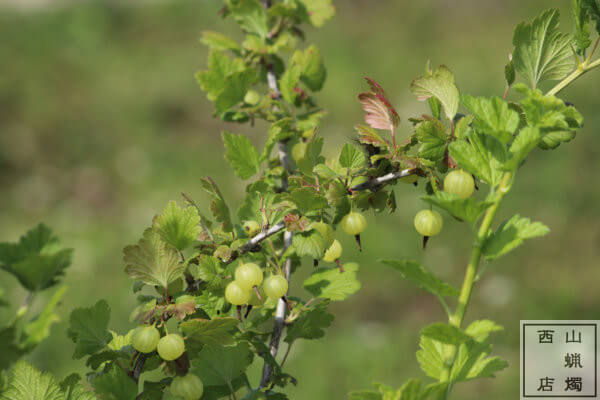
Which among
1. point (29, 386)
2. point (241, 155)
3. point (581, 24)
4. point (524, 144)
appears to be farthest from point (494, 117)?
point (29, 386)

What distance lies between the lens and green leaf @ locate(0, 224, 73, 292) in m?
0.52

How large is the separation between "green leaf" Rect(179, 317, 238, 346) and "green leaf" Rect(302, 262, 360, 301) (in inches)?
8.2

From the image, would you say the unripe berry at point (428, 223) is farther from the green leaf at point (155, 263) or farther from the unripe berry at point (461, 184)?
the green leaf at point (155, 263)

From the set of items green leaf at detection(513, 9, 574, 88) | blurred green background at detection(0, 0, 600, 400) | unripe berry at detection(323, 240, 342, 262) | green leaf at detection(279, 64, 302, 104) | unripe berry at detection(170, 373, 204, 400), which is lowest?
unripe berry at detection(170, 373, 204, 400)

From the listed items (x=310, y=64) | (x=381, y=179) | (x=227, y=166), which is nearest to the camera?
(x=381, y=179)

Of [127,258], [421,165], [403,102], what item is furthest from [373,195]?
[403,102]

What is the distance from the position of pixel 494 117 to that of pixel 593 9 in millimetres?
233

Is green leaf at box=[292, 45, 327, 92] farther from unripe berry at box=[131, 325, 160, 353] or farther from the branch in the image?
unripe berry at box=[131, 325, 160, 353]

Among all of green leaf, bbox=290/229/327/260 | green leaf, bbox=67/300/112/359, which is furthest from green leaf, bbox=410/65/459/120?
green leaf, bbox=67/300/112/359

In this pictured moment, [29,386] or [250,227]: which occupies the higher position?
[250,227]

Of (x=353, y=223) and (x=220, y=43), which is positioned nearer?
(x=353, y=223)

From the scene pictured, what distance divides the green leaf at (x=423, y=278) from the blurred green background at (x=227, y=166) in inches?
16.6

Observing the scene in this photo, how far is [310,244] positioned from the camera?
2.22 feet

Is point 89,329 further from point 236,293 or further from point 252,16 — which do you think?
point 252,16
